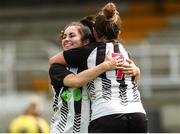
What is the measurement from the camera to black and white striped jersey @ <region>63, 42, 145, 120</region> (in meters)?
4.54

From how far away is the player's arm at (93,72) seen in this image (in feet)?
14.9

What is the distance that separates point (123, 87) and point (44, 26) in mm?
12900

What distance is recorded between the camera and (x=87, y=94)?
4715 millimetres

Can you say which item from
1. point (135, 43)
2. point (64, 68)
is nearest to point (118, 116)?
point (64, 68)

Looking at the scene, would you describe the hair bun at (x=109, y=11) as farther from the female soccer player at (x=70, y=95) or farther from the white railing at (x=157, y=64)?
the white railing at (x=157, y=64)

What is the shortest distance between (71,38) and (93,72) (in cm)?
37

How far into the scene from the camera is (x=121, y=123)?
451 centimetres

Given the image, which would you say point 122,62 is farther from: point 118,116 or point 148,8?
point 148,8

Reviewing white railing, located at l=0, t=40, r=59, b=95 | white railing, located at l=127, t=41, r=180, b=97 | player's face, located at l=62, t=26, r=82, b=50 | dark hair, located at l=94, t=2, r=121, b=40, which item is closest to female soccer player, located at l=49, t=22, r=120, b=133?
player's face, located at l=62, t=26, r=82, b=50

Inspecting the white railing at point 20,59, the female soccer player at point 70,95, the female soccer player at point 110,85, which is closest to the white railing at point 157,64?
the white railing at point 20,59

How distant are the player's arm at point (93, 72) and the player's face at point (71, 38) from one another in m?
0.23

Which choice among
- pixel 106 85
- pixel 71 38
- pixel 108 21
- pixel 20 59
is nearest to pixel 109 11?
pixel 108 21

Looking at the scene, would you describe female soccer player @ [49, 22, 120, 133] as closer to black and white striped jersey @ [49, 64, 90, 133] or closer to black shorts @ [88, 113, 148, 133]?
black and white striped jersey @ [49, 64, 90, 133]

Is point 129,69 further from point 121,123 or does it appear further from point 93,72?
point 121,123
